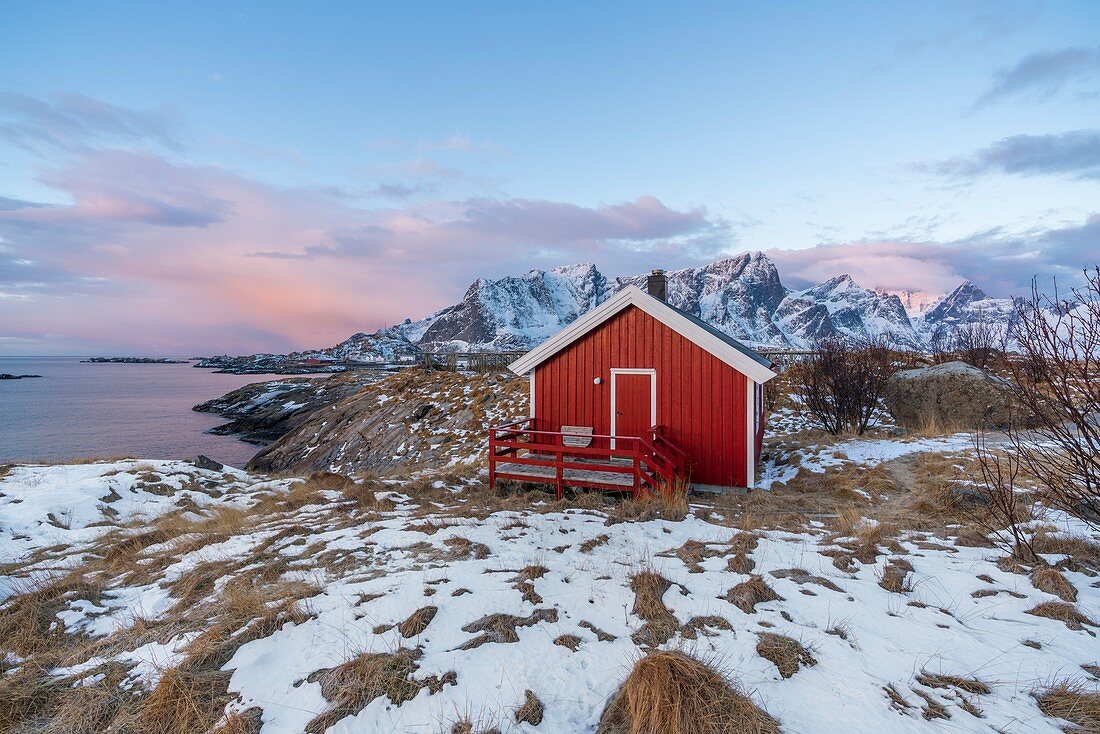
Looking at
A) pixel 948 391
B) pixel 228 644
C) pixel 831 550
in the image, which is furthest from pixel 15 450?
pixel 948 391

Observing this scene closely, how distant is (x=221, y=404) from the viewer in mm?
53375

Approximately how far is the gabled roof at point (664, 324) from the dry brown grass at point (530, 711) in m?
8.72

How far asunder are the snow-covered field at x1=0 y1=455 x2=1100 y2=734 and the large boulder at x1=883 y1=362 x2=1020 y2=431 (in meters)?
9.28

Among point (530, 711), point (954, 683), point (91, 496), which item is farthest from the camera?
point (91, 496)

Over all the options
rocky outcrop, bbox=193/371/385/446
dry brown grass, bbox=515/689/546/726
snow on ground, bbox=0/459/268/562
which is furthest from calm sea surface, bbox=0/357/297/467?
dry brown grass, bbox=515/689/546/726

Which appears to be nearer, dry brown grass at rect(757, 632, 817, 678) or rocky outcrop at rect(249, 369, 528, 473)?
dry brown grass at rect(757, 632, 817, 678)

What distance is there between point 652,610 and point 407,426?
17.8m

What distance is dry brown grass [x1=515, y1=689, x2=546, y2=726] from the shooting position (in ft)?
11.2

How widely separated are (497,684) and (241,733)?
5.99 feet

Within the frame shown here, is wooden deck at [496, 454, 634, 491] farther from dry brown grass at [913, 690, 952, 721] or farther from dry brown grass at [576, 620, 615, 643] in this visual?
dry brown grass at [913, 690, 952, 721]

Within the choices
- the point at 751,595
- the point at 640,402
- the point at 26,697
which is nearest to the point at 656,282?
the point at 640,402

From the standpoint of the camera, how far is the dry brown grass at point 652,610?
4277mm

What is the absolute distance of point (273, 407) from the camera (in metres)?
43.5

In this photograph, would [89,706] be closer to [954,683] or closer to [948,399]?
[954,683]
